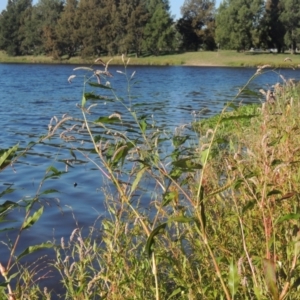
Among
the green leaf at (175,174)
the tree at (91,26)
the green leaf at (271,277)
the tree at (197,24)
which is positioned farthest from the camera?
the tree at (197,24)

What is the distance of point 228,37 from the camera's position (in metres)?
73.8

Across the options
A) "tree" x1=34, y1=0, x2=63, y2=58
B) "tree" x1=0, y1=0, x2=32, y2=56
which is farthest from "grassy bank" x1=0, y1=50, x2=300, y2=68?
"tree" x1=0, y1=0, x2=32, y2=56

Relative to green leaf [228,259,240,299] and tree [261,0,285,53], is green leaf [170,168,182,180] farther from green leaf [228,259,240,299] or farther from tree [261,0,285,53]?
tree [261,0,285,53]

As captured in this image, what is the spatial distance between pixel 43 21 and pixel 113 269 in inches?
3589

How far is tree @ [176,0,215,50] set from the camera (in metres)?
83.1

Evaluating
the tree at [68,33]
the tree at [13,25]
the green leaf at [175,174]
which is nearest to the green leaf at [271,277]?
the green leaf at [175,174]

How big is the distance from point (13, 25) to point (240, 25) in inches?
1491

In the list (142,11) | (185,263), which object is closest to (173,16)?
(142,11)

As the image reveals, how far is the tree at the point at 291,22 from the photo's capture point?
74625 mm

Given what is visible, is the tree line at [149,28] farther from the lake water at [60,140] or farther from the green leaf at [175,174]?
the green leaf at [175,174]

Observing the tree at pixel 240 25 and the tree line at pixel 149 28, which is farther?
the tree line at pixel 149 28

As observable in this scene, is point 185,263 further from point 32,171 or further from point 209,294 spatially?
point 32,171

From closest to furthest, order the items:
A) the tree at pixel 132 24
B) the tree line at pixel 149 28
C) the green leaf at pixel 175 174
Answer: the green leaf at pixel 175 174, the tree line at pixel 149 28, the tree at pixel 132 24

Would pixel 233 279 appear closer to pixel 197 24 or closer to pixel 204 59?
pixel 204 59
